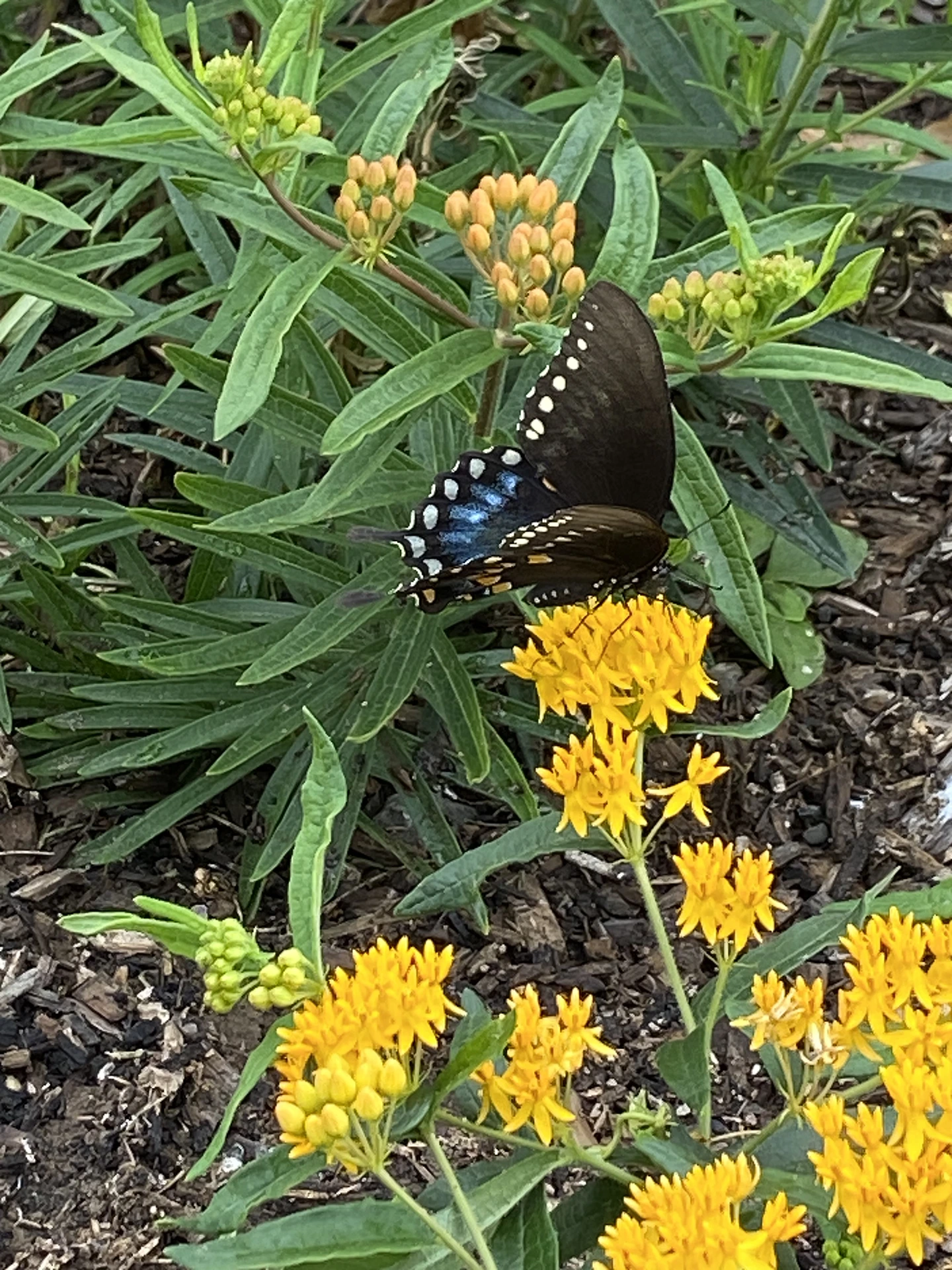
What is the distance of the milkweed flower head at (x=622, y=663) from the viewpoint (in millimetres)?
2025

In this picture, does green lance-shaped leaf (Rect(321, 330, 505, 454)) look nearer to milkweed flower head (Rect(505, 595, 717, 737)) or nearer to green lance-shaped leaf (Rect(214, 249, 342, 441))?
green lance-shaped leaf (Rect(214, 249, 342, 441))

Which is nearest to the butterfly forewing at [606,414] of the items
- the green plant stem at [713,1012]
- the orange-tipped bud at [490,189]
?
the orange-tipped bud at [490,189]

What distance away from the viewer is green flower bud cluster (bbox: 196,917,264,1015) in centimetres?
166

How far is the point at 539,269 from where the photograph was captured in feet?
7.09

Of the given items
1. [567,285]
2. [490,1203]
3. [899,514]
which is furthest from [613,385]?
[899,514]

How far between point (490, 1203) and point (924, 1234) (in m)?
0.50

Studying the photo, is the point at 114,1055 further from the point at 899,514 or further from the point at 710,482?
the point at 899,514

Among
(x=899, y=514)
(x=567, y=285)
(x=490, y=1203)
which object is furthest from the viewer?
(x=899, y=514)

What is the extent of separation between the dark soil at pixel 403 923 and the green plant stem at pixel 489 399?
1007mm

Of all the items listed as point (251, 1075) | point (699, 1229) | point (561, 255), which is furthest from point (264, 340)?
point (699, 1229)

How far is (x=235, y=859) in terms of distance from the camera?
123 inches

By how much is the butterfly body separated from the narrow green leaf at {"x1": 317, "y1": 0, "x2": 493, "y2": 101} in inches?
24.0

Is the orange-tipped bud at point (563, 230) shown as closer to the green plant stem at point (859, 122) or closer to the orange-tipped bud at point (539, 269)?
the orange-tipped bud at point (539, 269)

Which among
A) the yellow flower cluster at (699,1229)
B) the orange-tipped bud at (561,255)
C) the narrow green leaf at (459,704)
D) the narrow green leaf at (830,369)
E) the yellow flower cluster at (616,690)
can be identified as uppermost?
the orange-tipped bud at (561,255)
